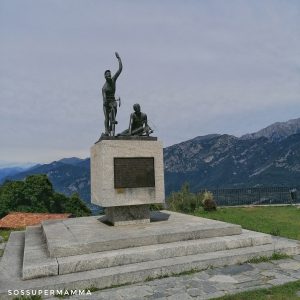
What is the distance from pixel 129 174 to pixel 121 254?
276 centimetres

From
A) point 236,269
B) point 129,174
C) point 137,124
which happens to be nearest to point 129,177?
point 129,174

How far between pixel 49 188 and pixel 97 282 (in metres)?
14.9

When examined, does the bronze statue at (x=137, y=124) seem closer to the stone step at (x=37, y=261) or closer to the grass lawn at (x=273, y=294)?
the stone step at (x=37, y=261)

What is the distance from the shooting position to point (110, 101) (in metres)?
10.1

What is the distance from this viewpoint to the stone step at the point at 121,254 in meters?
6.26

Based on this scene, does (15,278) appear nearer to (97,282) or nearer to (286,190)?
(97,282)

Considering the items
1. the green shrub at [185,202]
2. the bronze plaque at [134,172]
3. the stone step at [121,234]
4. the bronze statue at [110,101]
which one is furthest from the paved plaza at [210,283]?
the green shrub at [185,202]

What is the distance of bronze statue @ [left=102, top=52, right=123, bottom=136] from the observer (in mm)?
9914

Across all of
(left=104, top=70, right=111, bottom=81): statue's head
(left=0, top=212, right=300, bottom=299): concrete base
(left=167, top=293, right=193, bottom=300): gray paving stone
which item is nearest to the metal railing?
(left=104, top=70, right=111, bottom=81): statue's head

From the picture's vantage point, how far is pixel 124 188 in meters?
9.07

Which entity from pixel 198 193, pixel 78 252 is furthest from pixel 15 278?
pixel 198 193

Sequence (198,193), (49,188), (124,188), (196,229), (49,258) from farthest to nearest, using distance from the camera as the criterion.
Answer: (49,188) < (198,193) < (124,188) < (196,229) < (49,258)

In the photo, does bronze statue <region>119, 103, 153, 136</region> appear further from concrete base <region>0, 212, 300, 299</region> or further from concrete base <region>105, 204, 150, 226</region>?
concrete base <region>0, 212, 300, 299</region>

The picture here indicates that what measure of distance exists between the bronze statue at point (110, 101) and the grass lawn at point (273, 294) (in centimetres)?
559
